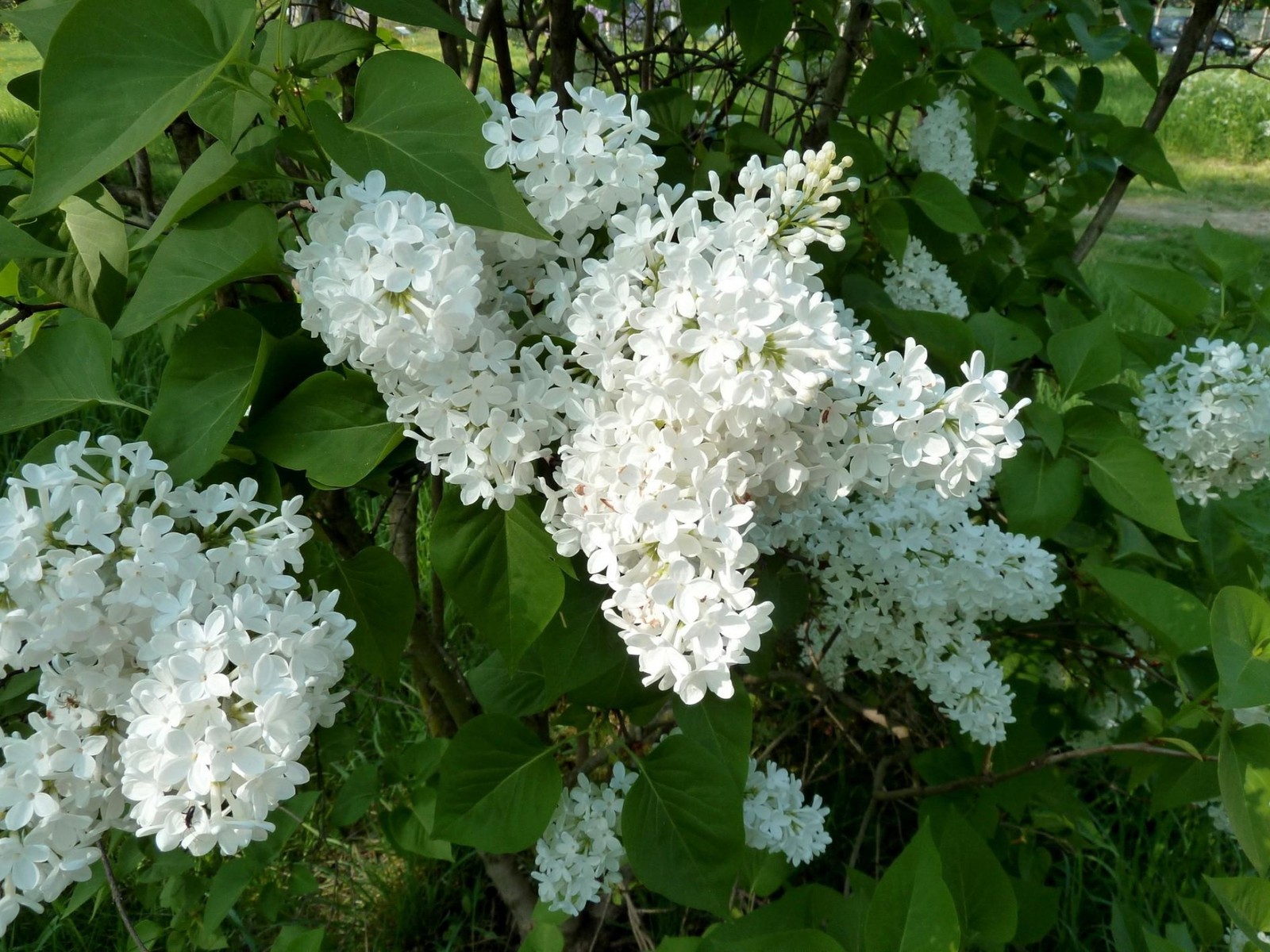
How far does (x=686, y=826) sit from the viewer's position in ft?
3.53

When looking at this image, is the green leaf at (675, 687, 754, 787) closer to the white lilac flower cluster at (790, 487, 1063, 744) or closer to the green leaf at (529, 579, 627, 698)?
the green leaf at (529, 579, 627, 698)

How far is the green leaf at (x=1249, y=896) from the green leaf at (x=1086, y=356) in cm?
68

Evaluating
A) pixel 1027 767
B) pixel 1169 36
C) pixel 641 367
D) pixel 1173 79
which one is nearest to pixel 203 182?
pixel 641 367

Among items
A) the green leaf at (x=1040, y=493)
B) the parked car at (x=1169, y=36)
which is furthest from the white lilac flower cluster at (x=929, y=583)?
the parked car at (x=1169, y=36)

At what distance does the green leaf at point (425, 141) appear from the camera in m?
0.76

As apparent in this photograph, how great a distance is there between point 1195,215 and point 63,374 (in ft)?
25.9

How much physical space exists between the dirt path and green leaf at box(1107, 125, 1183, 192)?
549 centimetres

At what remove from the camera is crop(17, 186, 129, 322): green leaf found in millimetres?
965

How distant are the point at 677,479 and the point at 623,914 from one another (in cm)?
144

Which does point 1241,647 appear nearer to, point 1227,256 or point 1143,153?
point 1227,256

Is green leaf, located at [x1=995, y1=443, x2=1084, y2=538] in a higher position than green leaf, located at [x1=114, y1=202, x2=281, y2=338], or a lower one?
lower

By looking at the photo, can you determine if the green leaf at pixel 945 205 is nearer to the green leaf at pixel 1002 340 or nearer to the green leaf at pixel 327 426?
the green leaf at pixel 1002 340

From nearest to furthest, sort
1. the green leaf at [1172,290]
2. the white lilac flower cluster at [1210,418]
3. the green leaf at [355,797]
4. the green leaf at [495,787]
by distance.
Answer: the green leaf at [495,787], the green leaf at [355,797], the white lilac flower cluster at [1210,418], the green leaf at [1172,290]

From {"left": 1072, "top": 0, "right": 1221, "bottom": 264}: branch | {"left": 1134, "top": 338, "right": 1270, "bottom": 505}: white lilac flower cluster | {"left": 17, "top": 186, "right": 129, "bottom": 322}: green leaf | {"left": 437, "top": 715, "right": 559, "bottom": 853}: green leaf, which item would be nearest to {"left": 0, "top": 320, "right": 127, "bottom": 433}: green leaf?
{"left": 17, "top": 186, "right": 129, "bottom": 322}: green leaf
